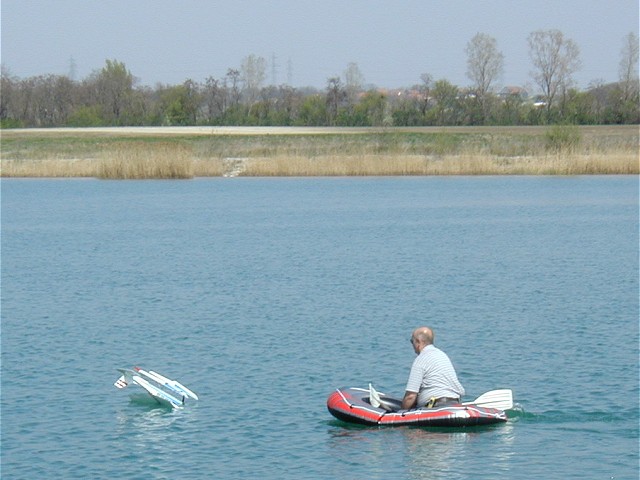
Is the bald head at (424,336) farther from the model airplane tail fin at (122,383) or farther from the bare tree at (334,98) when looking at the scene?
the bare tree at (334,98)

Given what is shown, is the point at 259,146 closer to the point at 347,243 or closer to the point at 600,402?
the point at 347,243

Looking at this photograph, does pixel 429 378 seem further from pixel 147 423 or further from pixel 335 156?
pixel 335 156

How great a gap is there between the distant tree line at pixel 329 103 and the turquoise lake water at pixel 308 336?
5599 centimetres

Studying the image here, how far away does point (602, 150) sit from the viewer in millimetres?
53562

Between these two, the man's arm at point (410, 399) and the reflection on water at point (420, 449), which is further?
the man's arm at point (410, 399)

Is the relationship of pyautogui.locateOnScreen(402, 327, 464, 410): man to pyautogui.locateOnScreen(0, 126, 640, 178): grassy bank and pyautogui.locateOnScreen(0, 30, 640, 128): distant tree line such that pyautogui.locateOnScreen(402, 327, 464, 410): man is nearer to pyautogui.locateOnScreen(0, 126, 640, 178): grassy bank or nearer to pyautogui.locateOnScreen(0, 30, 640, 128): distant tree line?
pyautogui.locateOnScreen(0, 126, 640, 178): grassy bank

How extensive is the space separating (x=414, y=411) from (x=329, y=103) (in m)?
90.7

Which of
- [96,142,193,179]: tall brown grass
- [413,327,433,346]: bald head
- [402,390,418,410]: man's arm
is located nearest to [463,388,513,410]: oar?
[402,390,418,410]: man's arm

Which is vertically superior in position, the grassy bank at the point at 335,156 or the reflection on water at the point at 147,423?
the grassy bank at the point at 335,156

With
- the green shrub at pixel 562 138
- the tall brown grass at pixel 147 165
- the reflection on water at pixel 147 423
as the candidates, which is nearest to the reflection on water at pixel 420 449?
the reflection on water at pixel 147 423

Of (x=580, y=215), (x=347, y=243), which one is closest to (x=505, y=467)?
(x=347, y=243)

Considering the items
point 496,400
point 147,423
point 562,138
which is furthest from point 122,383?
point 562,138

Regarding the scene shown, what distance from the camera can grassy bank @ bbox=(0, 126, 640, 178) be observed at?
168 ft

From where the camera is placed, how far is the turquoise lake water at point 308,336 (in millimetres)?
12344
